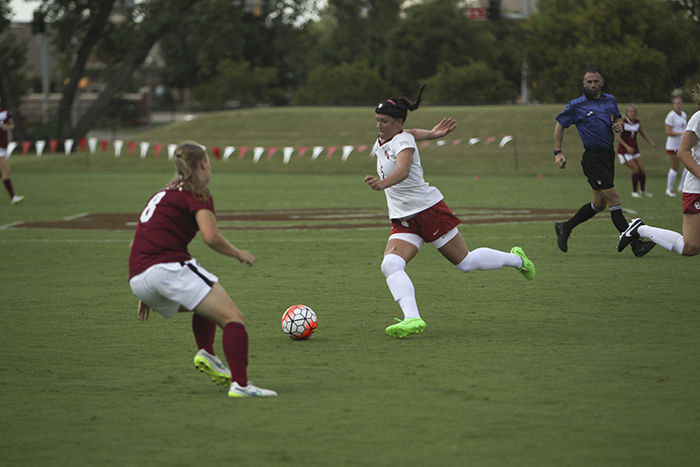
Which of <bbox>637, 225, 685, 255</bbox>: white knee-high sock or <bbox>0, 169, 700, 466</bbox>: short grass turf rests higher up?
<bbox>637, 225, 685, 255</bbox>: white knee-high sock

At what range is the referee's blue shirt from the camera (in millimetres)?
12719

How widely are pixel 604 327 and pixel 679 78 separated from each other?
46.8 m

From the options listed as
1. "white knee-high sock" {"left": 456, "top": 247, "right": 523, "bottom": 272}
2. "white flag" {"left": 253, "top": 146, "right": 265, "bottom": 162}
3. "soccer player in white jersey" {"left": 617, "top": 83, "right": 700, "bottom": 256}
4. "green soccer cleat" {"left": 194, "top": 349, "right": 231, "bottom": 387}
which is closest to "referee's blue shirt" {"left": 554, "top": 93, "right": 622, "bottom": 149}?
"soccer player in white jersey" {"left": 617, "top": 83, "right": 700, "bottom": 256}

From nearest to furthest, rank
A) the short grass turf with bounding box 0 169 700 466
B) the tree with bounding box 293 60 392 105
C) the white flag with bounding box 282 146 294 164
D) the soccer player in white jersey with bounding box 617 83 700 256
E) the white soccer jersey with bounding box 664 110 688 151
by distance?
the short grass turf with bounding box 0 169 700 466 < the soccer player in white jersey with bounding box 617 83 700 256 < the white soccer jersey with bounding box 664 110 688 151 < the white flag with bounding box 282 146 294 164 < the tree with bounding box 293 60 392 105

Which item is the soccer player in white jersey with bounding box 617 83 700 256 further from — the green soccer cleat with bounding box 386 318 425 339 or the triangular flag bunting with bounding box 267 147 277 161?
the triangular flag bunting with bounding box 267 147 277 161

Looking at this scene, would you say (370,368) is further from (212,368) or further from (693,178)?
(693,178)

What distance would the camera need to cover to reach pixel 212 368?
6227mm

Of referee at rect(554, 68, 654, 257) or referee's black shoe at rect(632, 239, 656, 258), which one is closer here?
referee's black shoe at rect(632, 239, 656, 258)

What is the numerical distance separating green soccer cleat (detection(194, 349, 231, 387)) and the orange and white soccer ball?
168 centimetres

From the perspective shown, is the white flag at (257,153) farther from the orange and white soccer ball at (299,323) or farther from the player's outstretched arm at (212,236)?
the player's outstretched arm at (212,236)

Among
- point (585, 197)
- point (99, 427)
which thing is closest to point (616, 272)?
point (99, 427)

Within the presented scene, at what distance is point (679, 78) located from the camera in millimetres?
52000

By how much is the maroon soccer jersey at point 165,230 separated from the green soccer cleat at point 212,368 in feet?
2.04

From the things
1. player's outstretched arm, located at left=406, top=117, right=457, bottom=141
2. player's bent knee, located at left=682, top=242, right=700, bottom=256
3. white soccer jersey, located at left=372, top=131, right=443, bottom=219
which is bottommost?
player's bent knee, located at left=682, top=242, right=700, bottom=256
